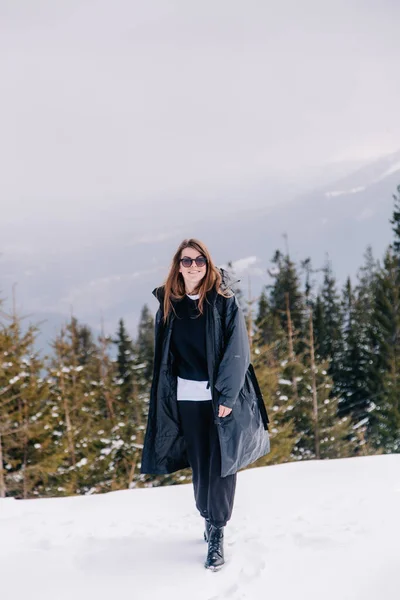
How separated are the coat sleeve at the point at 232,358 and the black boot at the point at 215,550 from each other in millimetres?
892

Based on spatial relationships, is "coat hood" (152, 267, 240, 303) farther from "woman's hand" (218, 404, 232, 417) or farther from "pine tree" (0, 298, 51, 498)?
"pine tree" (0, 298, 51, 498)

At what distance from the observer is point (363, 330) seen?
4081 cm

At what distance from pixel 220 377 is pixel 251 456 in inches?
24.7

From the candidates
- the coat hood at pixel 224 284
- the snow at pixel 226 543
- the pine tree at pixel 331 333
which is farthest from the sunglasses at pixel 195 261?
the pine tree at pixel 331 333

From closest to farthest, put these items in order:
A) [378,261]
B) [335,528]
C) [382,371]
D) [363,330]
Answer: [335,528]
[382,371]
[363,330]
[378,261]

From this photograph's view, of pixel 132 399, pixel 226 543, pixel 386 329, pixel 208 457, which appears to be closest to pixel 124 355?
pixel 132 399

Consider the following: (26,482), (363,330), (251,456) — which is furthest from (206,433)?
(363,330)

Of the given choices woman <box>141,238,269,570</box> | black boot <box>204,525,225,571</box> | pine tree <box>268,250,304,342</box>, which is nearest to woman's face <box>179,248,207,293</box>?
woman <box>141,238,269,570</box>

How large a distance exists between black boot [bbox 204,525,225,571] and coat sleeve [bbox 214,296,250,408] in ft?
2.93

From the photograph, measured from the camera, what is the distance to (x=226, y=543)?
11.8 feet

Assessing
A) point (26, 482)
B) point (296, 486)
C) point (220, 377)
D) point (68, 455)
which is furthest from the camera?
point (68, 455)

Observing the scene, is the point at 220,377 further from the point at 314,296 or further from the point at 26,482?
the point at 314,296

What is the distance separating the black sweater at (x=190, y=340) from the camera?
3326 mm

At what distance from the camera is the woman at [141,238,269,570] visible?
322 cm
